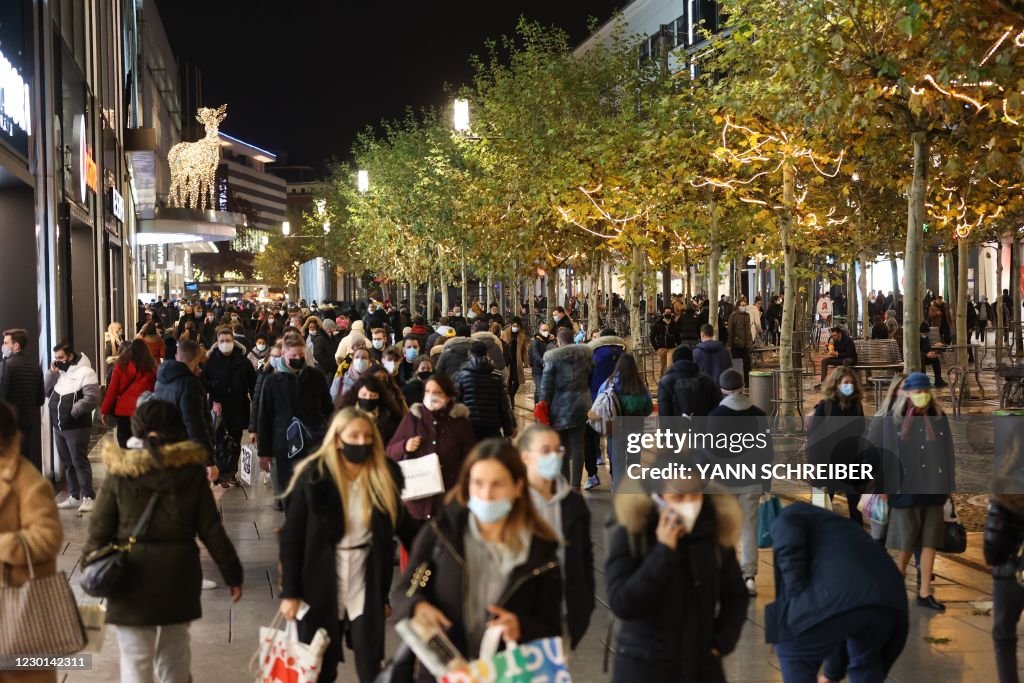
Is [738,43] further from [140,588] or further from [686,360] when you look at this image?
[140,588]

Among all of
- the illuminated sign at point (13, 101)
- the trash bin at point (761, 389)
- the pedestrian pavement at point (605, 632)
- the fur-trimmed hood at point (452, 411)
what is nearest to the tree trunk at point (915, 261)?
the pedestrian pavement at point (605, 632)

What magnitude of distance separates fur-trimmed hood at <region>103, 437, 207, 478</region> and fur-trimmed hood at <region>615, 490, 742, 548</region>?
6.67 ft

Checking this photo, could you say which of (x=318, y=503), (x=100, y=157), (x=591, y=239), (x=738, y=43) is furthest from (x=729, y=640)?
(x=591, y=239)

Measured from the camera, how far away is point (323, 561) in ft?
19.6

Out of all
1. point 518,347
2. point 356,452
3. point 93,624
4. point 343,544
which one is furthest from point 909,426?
point 518,347

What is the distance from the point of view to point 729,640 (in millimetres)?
5047

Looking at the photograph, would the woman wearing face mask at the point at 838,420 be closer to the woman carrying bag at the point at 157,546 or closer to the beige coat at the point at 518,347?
the woman carrying bag at the point at 157,546

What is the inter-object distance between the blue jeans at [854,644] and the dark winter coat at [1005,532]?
0.96 meters

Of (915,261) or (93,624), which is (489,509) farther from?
(915,261)

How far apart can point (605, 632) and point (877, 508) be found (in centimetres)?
214

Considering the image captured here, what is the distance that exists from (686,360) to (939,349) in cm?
1393

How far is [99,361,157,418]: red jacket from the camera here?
40.5ft

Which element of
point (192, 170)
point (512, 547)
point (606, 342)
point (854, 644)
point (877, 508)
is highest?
point (192, 170)

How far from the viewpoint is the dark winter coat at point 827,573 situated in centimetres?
555
